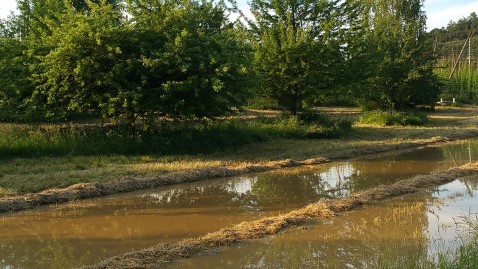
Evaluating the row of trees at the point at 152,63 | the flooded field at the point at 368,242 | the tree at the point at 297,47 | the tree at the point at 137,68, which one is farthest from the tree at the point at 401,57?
the flooded field at the point at 368,242

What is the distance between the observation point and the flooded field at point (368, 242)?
6.44 meters

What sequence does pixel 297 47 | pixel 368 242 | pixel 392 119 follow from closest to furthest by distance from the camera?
pixel 368 242, pixel 297 47, pixel 392 119

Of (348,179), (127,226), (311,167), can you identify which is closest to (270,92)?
(311,167)

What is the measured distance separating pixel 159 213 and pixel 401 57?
1037 inches

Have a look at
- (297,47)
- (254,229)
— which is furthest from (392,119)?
(254,229)

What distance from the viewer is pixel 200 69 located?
1548cm

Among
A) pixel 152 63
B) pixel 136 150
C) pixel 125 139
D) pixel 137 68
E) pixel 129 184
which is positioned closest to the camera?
pixel 129 184

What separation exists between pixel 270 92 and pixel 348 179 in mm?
11481

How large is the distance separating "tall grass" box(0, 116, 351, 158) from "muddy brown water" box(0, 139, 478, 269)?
13.3 feet

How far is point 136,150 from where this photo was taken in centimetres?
1577

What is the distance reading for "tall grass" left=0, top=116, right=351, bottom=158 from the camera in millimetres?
14984

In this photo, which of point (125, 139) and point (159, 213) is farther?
point (125, 139)

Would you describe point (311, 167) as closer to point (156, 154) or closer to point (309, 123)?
point (156, 154)

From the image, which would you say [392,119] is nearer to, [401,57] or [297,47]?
[401,57]
